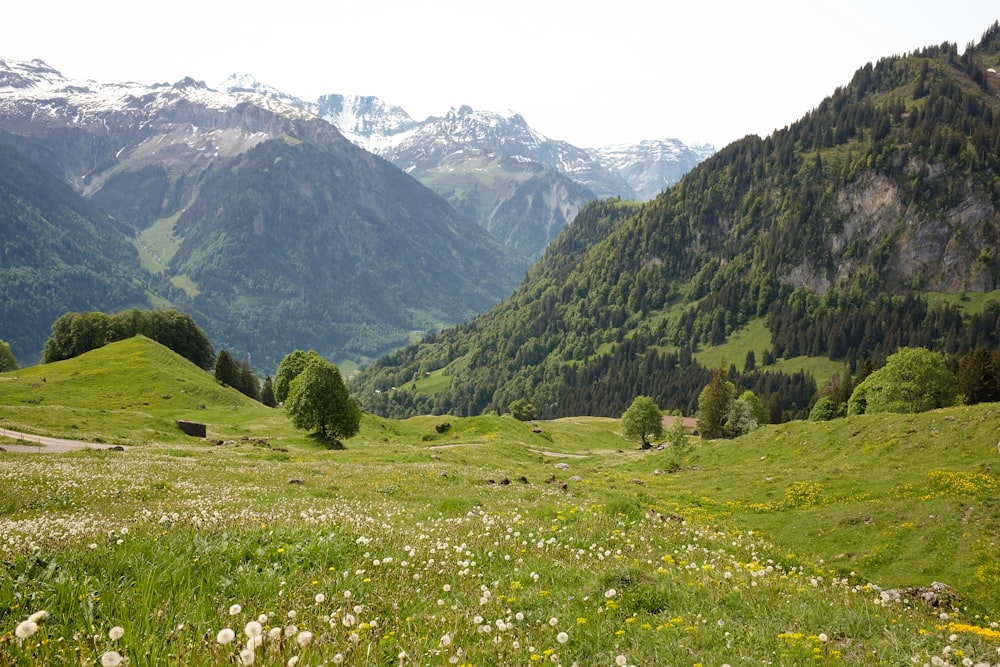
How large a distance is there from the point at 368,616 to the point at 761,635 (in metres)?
5.30

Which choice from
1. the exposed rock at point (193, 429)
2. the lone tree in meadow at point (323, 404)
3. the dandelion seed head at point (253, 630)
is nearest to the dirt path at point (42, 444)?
the exposed rock at point (193, 429)

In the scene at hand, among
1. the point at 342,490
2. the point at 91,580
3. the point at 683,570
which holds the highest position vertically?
the point at 91,580

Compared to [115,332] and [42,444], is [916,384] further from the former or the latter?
[115,332]

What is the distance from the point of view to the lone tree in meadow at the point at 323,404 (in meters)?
67.6

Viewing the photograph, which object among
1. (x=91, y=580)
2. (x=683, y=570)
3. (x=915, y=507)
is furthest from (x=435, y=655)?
(x=915, y=507)

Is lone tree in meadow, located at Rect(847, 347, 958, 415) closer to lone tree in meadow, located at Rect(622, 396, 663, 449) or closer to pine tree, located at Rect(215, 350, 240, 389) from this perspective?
lone tree in meadow, located at Rect(622, 396, 663, 449)

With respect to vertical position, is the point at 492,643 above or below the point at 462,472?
above

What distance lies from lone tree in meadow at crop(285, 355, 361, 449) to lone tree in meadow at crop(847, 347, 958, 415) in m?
77.9

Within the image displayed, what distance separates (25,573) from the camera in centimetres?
661

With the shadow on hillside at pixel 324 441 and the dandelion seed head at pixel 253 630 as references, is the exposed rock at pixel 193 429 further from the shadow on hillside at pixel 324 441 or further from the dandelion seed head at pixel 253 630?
the dandelion seed head at pixel 253 630

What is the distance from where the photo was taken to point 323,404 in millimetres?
68438

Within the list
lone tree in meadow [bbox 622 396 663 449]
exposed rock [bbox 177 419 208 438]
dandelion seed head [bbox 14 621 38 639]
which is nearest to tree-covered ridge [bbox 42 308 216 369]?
exposed rock [bbox 177 419 208 438]

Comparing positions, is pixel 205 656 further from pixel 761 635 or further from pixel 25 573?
pixel 761 635

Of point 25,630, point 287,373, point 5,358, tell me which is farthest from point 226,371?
point 25,630
